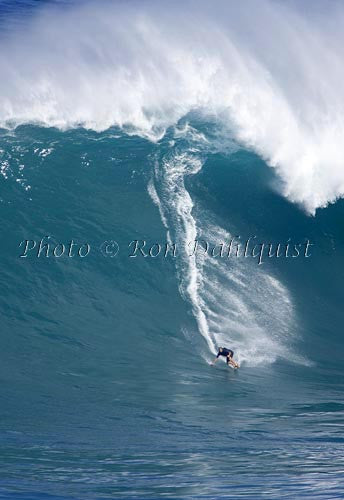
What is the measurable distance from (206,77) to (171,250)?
232 inches

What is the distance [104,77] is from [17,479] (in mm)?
13628

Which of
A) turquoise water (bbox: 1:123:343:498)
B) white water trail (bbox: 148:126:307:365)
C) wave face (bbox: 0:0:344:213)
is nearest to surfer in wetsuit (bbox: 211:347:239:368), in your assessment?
turquoise water (bbox: 1:123:343:498)

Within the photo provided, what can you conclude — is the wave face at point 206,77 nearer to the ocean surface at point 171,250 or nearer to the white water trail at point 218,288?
the ocean surface at point 171,250

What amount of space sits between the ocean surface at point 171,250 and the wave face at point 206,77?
53mm

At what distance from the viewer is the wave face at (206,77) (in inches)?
716

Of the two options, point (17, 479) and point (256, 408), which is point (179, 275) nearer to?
point (256, 408)

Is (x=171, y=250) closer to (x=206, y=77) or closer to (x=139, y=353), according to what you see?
(x=139, y=353)

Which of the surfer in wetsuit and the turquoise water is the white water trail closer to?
the turquoise water

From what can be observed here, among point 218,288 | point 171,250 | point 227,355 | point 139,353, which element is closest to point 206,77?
point 171,250

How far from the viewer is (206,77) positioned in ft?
62.6

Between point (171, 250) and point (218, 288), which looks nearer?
point (218, 288)

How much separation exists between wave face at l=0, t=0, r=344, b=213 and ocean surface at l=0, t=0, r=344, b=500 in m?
0.05

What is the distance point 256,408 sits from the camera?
10.9 metres

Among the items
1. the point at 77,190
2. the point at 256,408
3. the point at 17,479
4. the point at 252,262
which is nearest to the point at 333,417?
the point at 256,408
